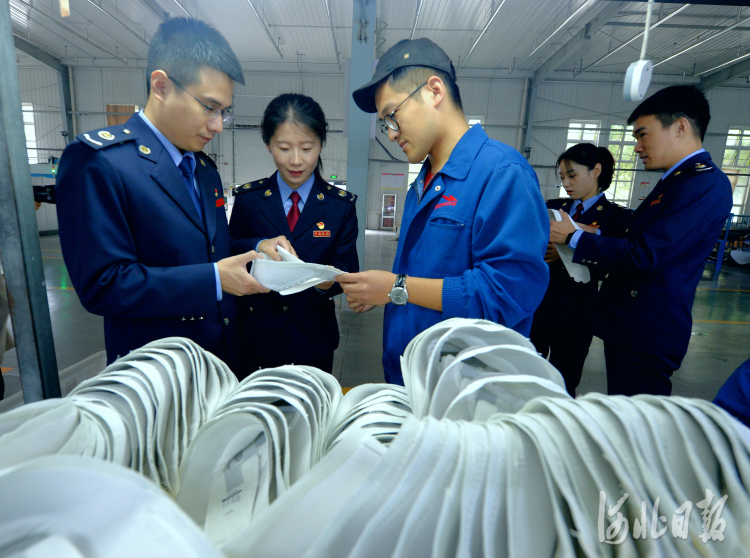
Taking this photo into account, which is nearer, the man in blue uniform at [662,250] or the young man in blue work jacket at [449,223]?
the young man in blue work jacket at [449,223]

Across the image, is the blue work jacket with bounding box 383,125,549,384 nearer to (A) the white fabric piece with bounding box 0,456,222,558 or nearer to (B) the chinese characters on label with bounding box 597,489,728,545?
(B) the chinese characters on label with bounding box 597,489,728,545

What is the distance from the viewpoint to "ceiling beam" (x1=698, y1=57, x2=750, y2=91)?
31.9ft

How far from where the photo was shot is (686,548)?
31cm

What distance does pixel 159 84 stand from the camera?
1.12 metres

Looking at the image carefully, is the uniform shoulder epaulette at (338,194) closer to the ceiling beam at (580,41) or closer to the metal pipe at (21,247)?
the metal pipe at (21,247)

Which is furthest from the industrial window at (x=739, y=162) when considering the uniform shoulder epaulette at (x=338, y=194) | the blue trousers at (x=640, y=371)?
the uniform shoulder epaulette at (x=338, y=194)

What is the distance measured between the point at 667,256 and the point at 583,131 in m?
13.3

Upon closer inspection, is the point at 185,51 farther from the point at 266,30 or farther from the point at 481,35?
the point at 481,35

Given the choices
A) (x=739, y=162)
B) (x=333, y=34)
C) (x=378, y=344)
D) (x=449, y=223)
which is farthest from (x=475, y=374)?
(x=739, y=162)

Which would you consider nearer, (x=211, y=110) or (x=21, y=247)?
(x=21, y=247)

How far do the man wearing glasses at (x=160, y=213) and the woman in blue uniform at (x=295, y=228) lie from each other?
0.29m

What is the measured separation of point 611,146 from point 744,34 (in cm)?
418

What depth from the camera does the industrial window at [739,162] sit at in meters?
12.3

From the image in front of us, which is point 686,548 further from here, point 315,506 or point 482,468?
point 315,506
